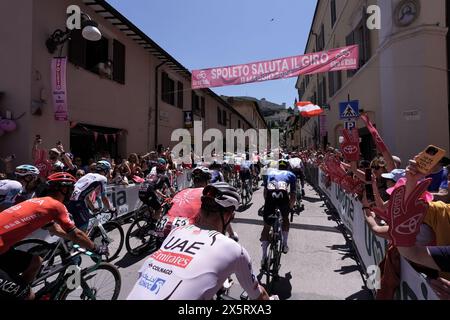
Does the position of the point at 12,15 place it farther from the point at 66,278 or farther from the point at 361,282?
the point at 361,282

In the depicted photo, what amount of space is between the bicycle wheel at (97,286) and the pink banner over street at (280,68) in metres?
10.9

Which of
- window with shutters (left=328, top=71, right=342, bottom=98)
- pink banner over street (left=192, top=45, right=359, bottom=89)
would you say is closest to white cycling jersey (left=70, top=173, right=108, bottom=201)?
pink banner over street (left=192, top=45, right=359, bottom=89)

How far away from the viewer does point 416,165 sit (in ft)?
5.99

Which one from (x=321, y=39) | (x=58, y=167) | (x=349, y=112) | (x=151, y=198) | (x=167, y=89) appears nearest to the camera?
(x=151, y=198)

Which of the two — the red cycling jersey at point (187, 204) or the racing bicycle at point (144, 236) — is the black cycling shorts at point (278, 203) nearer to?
the red cycling jersey at point (187, 204)

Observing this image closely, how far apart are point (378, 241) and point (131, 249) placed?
4324 millimetres

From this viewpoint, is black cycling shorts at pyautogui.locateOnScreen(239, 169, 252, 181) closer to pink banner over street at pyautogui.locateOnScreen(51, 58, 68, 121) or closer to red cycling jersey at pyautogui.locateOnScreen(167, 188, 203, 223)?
pink banner over street at pyautogui.locateOnScreen(51, 58, 68, 121)

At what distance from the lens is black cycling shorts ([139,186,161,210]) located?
→ 656cm

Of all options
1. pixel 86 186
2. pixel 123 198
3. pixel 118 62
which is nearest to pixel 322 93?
pixel 118 62

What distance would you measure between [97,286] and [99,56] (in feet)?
34.3

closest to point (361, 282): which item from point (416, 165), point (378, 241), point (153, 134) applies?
point (378, 241)

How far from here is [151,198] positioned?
21.7 feet

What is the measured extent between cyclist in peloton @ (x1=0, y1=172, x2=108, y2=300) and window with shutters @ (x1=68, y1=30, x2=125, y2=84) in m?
8.49

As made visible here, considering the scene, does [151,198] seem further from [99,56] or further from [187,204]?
[99,56]
